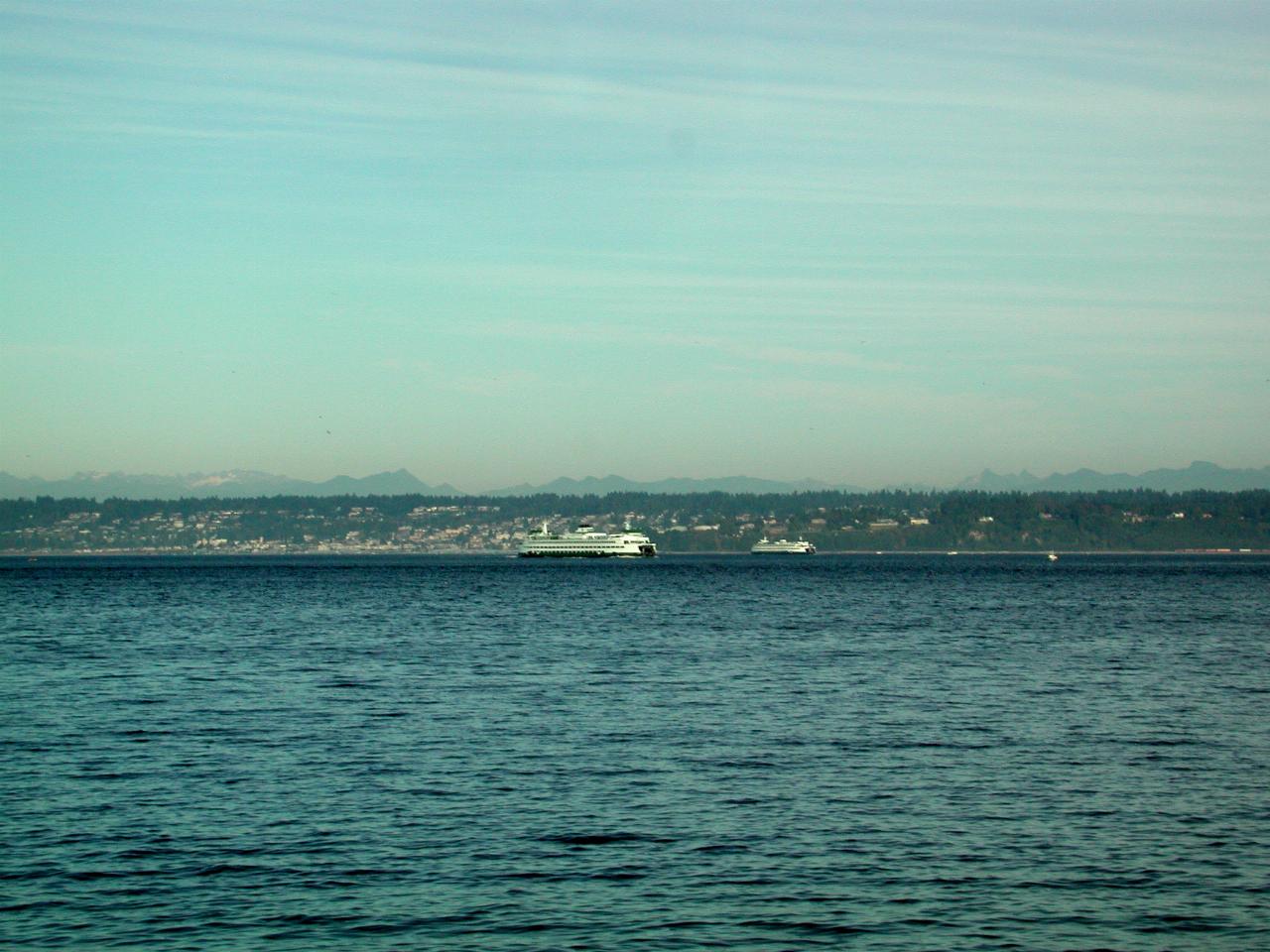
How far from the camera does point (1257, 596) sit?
13912cm

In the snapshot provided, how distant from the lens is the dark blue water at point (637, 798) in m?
23.5

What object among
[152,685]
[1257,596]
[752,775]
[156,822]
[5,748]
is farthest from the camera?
[1257,596]

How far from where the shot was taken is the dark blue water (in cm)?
2353

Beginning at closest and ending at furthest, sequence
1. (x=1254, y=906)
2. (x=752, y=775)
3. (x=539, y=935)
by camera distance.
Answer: (x=539, y=935) → (x=1254, y=906) → (x=752, y=775)

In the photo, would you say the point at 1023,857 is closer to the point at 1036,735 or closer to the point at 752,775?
the point at 752,775

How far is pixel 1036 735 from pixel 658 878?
63.1 feet

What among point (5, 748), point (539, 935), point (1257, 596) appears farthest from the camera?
point (1257, 596)

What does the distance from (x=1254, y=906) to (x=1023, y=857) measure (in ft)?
13.8

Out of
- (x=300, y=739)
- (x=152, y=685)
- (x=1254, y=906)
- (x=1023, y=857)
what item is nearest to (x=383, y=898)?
(x=1023, y=857)

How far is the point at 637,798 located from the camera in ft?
107

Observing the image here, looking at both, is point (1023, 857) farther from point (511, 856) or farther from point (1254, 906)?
point (511, 856)

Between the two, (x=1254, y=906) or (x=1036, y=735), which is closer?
(x=1254, y=906)

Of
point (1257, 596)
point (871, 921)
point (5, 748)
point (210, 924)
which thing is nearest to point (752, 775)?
point (871, 921)

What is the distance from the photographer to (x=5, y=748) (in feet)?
131
